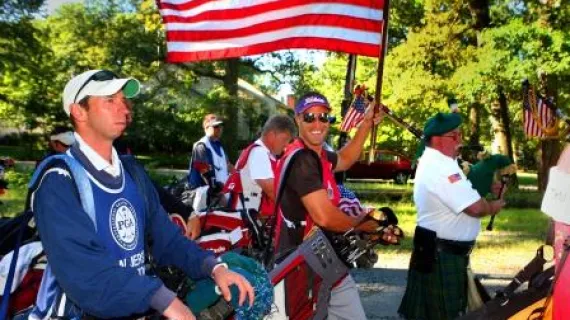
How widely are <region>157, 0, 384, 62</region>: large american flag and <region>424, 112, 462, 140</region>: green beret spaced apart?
3.06ft

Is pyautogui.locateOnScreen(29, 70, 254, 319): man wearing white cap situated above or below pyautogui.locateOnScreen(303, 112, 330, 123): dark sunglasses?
below

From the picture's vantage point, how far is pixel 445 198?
17.2 feet

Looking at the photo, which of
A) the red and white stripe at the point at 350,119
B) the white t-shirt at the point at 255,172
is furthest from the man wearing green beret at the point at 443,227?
the red and white stripe at the point at 350,119

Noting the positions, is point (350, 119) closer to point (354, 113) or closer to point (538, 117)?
point (354, 113)

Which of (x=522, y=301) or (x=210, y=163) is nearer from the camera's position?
(x=522, y=301)

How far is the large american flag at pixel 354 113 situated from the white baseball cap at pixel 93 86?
5.24 meters

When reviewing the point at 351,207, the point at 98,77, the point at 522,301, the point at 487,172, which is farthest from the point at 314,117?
the point at 487,172

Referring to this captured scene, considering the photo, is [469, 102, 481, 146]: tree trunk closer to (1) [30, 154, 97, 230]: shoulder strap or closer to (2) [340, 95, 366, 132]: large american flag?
(2) [340, 95, 366, 132]: large american flag

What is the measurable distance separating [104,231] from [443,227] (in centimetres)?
336

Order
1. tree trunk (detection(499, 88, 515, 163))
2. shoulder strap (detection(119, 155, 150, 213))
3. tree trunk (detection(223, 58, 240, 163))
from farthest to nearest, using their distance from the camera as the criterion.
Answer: tree trunk (detection(223, 58, 240, 163)) → tree trunk (detection(499, 88, 515, 163)) → shoulder strap (detection(119, 155, 150, 213))

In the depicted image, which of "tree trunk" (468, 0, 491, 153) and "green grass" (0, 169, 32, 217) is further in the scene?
"tree trunk" (468, 0, 491, 153)

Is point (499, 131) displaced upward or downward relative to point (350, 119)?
downward

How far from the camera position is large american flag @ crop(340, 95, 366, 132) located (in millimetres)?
8079

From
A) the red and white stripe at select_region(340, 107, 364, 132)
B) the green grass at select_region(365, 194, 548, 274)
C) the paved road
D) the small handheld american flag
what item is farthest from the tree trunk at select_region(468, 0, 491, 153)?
the red and white stripe at select_region(340, 107, 364, 132)
